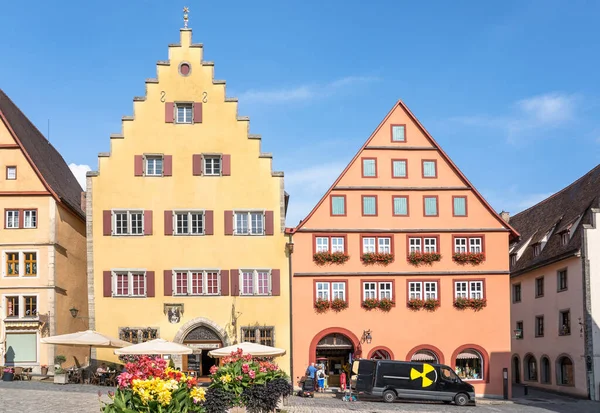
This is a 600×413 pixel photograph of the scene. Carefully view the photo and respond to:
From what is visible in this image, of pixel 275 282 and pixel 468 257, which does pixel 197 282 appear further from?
pixel 468 257

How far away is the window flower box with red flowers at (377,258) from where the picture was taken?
4100 cm

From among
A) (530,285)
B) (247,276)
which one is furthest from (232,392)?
(530,285)

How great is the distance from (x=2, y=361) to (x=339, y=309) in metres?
15.7

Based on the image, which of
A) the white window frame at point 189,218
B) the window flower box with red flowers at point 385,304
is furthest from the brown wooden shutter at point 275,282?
the window flower box with red flowers at point 385,304

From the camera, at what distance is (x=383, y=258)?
4106 cm

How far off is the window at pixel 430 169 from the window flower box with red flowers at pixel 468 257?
395 cm

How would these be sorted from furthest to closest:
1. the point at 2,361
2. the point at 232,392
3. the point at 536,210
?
the point at 536,210
the point at 2,361
the point at 232,392

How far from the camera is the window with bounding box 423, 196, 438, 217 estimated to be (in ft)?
137

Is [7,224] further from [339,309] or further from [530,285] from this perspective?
[530,285]

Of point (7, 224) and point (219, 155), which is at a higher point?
point (219, 155)

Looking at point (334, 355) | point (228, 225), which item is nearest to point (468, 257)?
point (334, 355)

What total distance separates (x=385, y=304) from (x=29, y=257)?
16.8 meters

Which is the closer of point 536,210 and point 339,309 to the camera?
point 339,309

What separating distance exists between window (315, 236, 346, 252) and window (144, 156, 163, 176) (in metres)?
8.18
